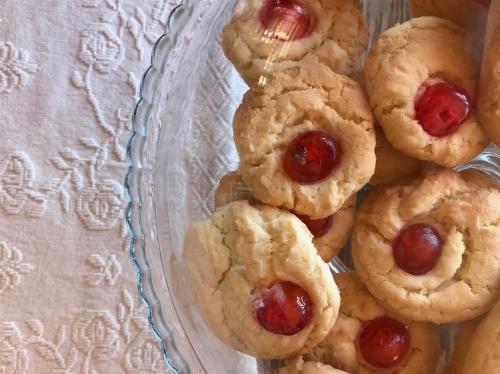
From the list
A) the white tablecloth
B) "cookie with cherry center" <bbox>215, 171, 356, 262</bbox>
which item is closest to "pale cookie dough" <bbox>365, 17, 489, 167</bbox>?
"cookie with cherry center" <bbox>215, 171, 356, 262</bbox>

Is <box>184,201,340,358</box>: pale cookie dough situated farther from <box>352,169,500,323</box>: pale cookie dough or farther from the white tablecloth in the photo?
the white tablecloth

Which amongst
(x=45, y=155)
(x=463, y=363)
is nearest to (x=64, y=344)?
(x=45, y=155)

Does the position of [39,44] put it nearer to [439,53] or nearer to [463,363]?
[439,53]

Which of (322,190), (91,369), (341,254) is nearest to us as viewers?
(322,190)

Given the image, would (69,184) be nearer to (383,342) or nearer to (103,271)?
(103,271)

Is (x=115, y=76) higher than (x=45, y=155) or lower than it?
higher

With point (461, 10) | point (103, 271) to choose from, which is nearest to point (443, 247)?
point (461, 10)

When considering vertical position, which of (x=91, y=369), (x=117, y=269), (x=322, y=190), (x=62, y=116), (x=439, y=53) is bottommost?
(x=91, y=369)

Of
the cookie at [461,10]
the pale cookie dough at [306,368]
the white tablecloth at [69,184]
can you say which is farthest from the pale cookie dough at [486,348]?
the white tablecloth at [69,184]
